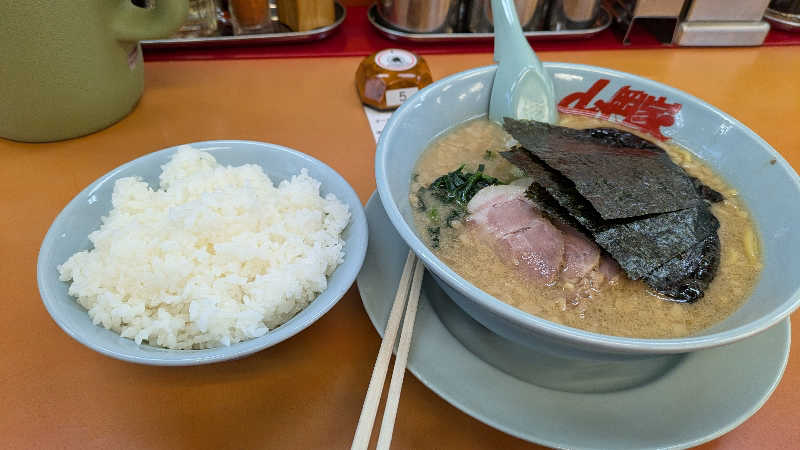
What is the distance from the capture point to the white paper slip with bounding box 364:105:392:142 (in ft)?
5.56

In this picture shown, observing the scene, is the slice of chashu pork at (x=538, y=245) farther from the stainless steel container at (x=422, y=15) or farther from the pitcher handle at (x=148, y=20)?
the stainless steel container at (x=422, y=15)

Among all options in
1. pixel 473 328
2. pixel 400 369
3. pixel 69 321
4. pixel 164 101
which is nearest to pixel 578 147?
pixel 473 328

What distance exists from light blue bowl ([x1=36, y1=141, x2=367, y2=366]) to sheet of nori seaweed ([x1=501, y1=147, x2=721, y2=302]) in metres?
0.40

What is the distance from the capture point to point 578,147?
45.3 inches

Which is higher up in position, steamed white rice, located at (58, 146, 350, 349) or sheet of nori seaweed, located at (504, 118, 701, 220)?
sheet of nori seaweed, located at (504, 118, 701, 220)

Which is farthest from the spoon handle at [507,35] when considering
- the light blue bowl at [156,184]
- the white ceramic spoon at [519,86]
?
the light blue bowl at [156,184]

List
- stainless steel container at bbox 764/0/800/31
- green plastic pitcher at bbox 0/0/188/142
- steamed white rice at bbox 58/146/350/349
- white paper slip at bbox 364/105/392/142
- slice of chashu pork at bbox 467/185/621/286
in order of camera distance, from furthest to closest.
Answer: stainless steel container at bbox 764/0/800/31 < white paper slip at bbox 364/105/392/142 < green plastic pitcher at bbox 0/0/188/142 < slice of chashu pork at bbox 467/185/621/286 < steamed white rice at bbox 58/146/350/349

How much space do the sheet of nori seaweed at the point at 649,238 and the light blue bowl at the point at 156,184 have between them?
40 cm

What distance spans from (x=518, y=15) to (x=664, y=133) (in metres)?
1.02

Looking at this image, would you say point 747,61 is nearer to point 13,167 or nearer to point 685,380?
point 685,380

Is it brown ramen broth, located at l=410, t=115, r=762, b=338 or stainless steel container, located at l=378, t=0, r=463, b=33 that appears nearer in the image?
brown ramen broth, located at l=410, t=115, r=762, b=338

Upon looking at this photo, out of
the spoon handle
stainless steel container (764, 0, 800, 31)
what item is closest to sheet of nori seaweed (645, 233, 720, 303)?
the spoon handle

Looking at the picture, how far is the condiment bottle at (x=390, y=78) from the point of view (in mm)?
1698

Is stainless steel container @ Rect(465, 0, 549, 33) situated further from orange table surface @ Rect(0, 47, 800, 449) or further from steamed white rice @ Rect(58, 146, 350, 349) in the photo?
steamed white rice @ Rect(58, 146, 350, 349)
